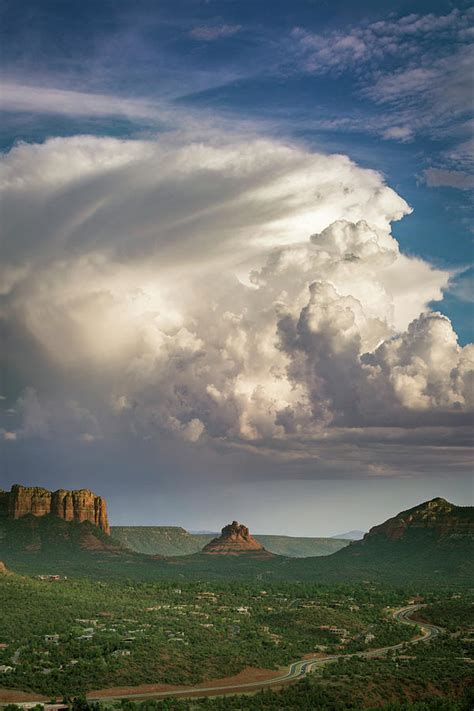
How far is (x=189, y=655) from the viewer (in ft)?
578

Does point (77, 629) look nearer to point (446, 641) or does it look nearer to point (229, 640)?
point (229, 640)

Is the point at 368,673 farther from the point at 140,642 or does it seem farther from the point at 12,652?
the point at 12,652

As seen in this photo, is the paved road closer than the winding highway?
Yes

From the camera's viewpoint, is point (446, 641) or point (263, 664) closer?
point (263, 664)

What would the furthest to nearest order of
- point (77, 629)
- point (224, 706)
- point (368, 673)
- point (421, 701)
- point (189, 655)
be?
point (77, 629) → point (189, 655) → point (368, 673) → point (421, 701) → point (224, 706)

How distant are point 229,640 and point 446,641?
44.7m

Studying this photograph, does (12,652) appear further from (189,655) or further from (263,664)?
(263,664)

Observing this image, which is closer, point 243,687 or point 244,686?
point 243,687

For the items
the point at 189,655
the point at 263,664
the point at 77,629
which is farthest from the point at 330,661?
the point at 77,629

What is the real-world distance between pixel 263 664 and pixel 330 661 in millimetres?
13951

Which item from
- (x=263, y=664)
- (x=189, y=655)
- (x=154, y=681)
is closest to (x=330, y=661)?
(x=263, y=664)

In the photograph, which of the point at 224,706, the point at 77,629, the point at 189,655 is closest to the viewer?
the point at 224,706

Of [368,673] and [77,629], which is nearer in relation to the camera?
[368,673]

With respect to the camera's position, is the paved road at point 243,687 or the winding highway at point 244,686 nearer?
the paved road at point 243,687
